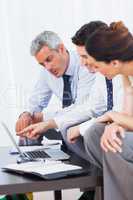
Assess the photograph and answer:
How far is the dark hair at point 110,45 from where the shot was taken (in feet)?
4.18

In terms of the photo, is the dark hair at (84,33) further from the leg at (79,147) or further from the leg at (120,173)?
the leg at (120,173)

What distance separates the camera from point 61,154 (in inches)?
64.7

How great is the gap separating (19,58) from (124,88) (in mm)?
1556

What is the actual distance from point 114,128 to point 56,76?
4.28 feet

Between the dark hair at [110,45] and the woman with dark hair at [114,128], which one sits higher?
the dark hair at [110,45]

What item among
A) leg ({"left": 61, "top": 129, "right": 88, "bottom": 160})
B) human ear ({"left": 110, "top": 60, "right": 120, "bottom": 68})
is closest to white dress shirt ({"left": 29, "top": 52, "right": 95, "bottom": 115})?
leg ({"left": 61, "top": 129, "right": 88, "bottom": 160})

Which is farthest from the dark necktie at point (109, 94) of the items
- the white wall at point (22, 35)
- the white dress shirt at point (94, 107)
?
the white wall at point (22, 35)

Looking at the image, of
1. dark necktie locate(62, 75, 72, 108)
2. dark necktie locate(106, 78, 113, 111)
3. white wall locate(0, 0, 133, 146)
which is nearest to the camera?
dark necktie locate(106, 78, 113, 111)

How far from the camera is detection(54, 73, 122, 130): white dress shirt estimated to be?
161 cm

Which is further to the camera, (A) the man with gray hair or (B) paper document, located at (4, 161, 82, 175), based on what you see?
(A) the man with gray hair

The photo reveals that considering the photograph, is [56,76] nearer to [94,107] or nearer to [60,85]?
[60,85]

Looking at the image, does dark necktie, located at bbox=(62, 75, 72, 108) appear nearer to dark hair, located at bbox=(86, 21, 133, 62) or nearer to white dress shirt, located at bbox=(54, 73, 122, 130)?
white dress shirt, located at bbox=(54, 73, 122, 130)

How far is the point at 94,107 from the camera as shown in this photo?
5.94 feet

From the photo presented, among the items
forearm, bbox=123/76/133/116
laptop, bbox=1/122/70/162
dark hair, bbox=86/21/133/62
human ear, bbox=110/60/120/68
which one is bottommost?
laptop, bbox=1/122/70/162
